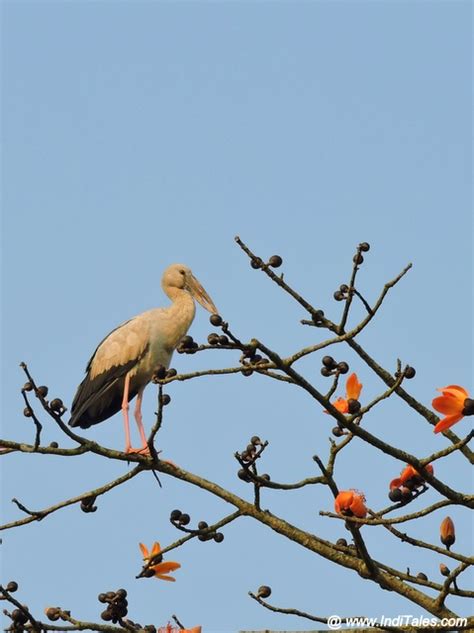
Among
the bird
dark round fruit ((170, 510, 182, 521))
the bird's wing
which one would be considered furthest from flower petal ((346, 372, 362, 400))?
the bird's wing

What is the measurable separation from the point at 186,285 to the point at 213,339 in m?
6.31

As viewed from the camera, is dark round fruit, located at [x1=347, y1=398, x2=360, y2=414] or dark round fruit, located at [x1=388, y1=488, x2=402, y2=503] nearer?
dark round fruit, located at [x1=347, y1=398, x2=360, y2=414]

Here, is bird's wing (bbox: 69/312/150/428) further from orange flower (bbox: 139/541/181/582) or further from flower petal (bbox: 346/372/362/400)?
flower petal (bbox: 346/372/362/400)

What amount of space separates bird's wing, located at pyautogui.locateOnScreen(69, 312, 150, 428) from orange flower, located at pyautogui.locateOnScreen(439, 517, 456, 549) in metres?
5.30

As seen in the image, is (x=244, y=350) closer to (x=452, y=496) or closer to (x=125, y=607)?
(x=452, y=496)

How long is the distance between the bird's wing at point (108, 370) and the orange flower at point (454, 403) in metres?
5.71

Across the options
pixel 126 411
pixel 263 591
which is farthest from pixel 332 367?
pixel 126 411

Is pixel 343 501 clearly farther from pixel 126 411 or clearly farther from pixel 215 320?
pixel 126 411

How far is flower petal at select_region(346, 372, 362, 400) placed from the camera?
584 centimetres

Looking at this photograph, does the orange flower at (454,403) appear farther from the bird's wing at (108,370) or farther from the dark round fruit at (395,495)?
the bird's wing at (108,370)

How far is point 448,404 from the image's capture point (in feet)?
16.4

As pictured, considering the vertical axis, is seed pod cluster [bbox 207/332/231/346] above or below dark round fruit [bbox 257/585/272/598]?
above

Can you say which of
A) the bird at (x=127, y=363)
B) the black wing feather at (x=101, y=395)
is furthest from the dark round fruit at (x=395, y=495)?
the black wing feather at (x=101, y=395)

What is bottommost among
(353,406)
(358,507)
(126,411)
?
(358,507)
